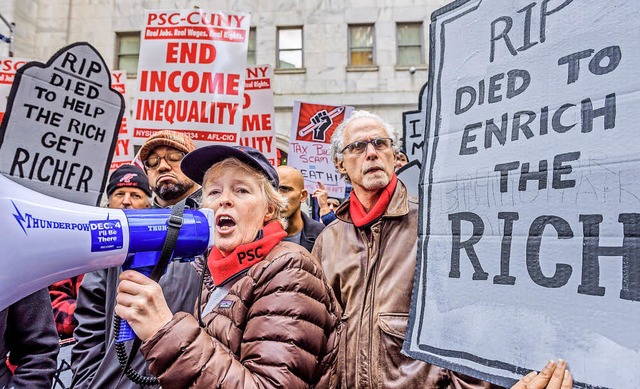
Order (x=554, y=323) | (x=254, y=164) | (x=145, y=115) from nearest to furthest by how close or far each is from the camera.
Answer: (x=554, y=323)
(x=254, y=164)
(x=145, y=115)

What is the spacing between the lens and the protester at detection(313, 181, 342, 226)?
5.18m

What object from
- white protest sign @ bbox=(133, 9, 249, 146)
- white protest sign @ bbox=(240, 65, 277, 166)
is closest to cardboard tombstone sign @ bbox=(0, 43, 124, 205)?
white protest sign @ bbox=(133, 9, 249, 146)

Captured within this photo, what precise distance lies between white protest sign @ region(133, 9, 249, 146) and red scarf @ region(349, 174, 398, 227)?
7.68ft

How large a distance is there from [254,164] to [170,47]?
3.28 metres

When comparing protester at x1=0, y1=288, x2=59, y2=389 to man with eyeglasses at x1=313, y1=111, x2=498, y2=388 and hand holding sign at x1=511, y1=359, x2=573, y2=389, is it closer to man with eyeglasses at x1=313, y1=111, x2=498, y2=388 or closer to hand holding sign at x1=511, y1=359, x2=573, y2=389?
man with eyeglasses at x1=313, y1=111, x2=498, y2=388

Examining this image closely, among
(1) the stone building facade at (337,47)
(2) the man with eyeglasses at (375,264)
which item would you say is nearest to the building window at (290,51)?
(1) the stone building facade at (337,47)

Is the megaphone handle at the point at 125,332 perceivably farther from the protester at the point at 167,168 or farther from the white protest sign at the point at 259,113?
the white protest sign at the point at 259,113

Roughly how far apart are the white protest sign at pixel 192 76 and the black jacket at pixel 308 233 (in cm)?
106

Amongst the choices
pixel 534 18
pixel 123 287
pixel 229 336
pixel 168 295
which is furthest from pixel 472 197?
pixel 168 295

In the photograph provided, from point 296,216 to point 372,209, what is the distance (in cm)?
189

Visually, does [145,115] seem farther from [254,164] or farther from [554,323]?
[554,323]

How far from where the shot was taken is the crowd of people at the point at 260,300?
1.12 metres

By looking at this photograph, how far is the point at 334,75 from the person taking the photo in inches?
464

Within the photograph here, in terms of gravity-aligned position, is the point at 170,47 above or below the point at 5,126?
above
